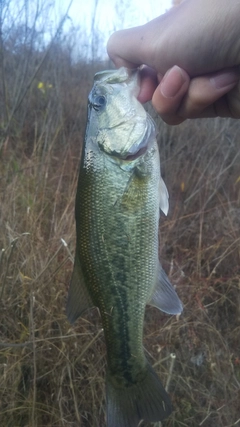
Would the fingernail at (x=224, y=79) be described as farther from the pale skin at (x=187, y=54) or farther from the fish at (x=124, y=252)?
the fish at (x=124, y=252)

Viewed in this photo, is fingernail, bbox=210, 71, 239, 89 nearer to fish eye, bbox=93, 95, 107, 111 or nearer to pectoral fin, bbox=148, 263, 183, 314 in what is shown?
fish eye, bbox=93, 95, 107, 111

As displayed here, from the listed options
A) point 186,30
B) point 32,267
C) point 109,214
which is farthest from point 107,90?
point 32,267

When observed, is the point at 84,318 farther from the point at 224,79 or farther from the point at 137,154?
the point at 224,79

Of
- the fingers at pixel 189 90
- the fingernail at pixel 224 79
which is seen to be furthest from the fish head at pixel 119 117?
the fingernail at pixel 224 79

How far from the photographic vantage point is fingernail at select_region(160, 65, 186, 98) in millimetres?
1330

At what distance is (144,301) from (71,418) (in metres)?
1.15

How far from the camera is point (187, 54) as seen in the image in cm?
133

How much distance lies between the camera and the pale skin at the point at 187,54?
4.12 feet

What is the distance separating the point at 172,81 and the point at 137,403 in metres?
1.05

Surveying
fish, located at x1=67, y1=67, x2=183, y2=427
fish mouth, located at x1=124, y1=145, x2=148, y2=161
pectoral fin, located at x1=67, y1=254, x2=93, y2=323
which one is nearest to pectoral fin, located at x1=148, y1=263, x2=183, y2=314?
fish, located at x1=67, y1=67, x2=183, y2=427

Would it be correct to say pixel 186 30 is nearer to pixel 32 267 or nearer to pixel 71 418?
pixel 32 267

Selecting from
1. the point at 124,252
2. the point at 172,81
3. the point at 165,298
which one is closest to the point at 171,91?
the point at 172,81

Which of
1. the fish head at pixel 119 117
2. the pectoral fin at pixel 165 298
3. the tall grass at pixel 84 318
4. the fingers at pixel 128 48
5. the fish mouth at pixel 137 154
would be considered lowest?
the tall grass at pixel 84 318

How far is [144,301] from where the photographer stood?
4.36 feet
